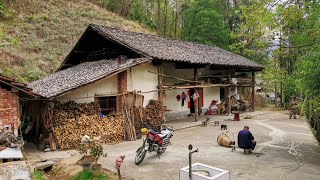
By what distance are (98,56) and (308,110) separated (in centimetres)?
1125

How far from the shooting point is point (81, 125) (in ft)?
39.7

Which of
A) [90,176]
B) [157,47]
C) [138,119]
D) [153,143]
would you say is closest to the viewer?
[90,176]

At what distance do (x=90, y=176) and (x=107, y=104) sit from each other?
604 cm

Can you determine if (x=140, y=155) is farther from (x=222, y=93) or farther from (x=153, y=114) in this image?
(x=222, y=93)

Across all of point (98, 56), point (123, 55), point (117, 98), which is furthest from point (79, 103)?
point (98, 56)

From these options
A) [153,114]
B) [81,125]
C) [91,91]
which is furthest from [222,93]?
[81,125]

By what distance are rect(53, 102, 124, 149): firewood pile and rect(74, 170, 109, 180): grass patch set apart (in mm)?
3644

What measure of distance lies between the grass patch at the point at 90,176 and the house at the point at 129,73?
3.67m

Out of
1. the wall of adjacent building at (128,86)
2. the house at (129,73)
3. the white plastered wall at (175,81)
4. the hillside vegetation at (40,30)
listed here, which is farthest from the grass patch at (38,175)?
the hillside vegetation at (40,30)

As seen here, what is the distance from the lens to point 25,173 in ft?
25.0

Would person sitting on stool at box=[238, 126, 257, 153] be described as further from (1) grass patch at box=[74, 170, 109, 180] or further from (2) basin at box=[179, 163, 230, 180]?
(1) grass patch at box=[74, 170, 109, 180]

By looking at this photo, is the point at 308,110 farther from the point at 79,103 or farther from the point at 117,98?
the point at 79,103

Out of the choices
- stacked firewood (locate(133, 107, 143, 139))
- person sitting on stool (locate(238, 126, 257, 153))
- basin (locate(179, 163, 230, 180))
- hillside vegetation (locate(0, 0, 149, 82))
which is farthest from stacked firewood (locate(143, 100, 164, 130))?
hillside vegetation (locate(0, 0, 149, 82))

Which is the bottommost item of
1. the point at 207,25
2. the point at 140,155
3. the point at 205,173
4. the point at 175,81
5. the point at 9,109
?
the point at 140,155
